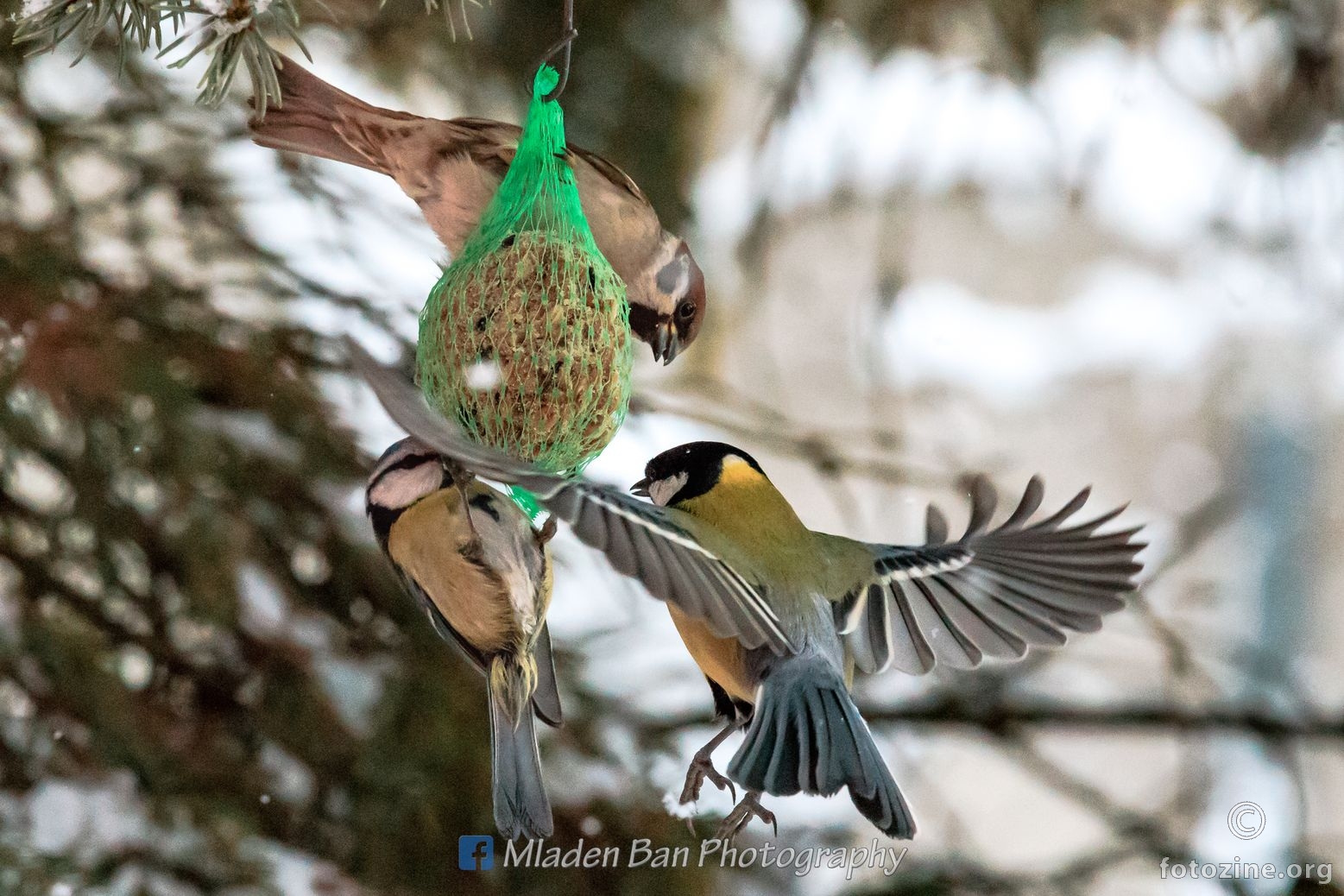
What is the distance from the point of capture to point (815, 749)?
1.42 meters

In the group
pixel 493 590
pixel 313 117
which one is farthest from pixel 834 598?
pixel 313 117

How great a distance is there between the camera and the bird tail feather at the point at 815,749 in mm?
1357

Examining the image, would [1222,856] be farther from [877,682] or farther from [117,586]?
[117,586]

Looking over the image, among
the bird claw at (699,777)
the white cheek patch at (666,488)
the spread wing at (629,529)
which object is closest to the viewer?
the spread wing at (629,529)

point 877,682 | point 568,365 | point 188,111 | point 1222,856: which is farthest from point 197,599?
point 1222,856

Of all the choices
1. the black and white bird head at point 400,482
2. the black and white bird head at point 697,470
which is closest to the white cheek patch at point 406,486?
the black and white bird head at point 400,482

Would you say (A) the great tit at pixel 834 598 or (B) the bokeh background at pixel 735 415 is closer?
(A) the great tit at pixel 834 598

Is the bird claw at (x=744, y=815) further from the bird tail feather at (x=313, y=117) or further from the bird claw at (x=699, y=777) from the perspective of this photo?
the bird tail feather at (x=313, y=117)

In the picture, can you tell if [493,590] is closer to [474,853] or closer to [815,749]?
[815,749]

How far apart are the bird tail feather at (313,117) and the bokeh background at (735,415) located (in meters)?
0.18

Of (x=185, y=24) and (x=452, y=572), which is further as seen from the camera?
(x=452, y=572)

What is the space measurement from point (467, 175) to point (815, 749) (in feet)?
2.75

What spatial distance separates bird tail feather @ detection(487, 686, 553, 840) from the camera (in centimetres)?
155

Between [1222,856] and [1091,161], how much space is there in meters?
1.58
